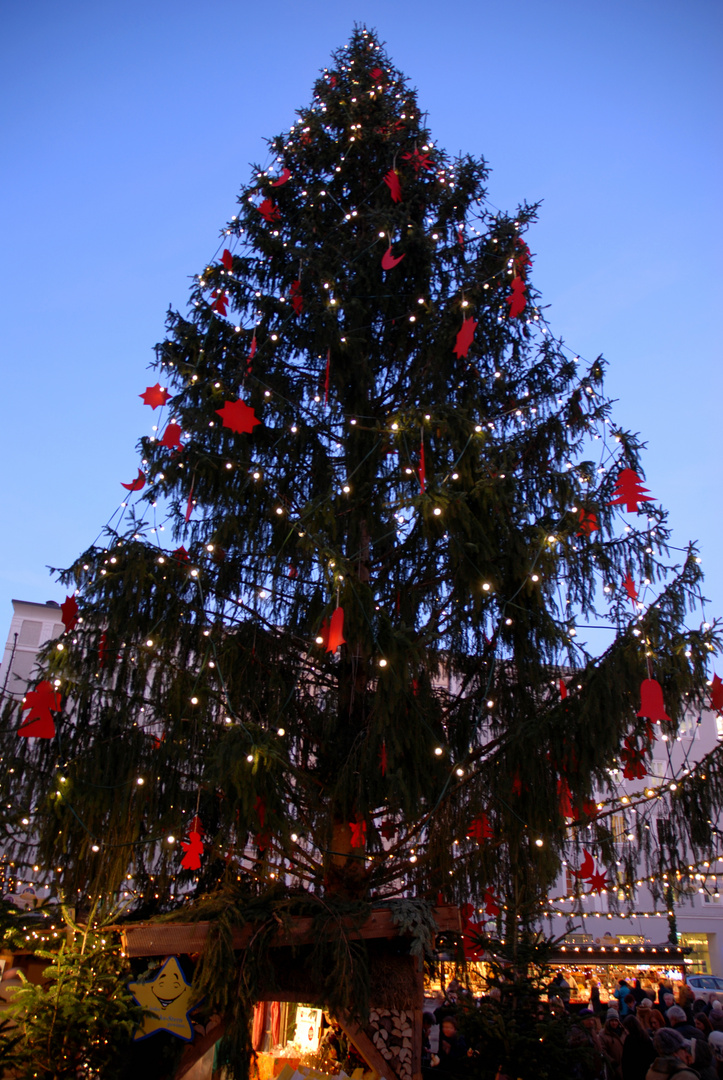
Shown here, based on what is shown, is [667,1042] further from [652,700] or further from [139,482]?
[139,482]

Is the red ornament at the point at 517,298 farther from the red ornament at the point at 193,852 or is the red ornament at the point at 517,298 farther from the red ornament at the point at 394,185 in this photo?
the red ornament at the point at 193,852

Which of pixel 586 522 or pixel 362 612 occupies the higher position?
pixel 586 522

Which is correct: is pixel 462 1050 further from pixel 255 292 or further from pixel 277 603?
pixel 255 292

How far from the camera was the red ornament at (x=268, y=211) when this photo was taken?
934cm

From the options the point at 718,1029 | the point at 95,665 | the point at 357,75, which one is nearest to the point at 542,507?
the point at 95,665

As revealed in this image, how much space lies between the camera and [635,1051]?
698 cm

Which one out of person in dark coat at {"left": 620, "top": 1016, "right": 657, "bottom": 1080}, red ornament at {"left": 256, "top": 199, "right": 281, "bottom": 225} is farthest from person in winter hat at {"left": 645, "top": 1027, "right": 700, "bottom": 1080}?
red ornament at {"left": 256, "top": 199, "right": 281, "bottom": 225}

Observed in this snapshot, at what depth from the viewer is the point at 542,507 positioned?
7.96m

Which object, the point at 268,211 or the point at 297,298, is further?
the point at 268,211

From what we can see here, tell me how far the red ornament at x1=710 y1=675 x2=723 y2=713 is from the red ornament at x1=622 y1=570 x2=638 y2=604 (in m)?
1.26

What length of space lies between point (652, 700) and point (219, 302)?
6636 millimetres

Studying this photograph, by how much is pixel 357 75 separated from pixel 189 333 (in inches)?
210

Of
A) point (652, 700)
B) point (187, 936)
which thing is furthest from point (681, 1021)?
point (187, 936)

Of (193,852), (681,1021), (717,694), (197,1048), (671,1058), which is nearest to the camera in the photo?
(671,1058)
